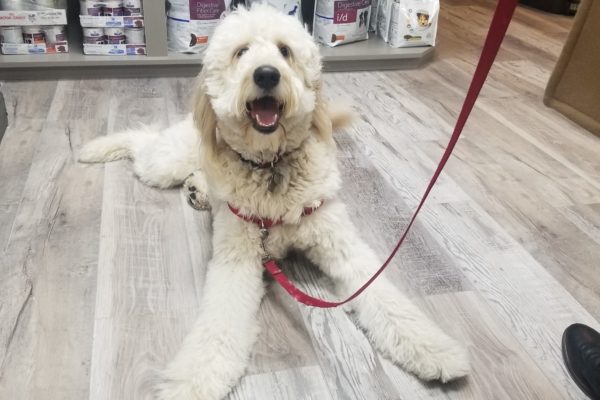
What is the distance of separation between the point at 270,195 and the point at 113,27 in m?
1.69

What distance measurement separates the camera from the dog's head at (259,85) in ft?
3.87

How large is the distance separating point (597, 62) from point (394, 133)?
119 centimetres

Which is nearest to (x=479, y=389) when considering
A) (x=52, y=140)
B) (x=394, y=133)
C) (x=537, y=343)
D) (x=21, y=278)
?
(x=537, y=343)

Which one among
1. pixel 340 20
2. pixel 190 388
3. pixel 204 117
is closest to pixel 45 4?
pixel 340 20

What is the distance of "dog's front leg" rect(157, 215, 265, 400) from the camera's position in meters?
1.05

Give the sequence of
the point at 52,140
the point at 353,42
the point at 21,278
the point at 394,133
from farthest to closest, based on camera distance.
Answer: the point at 353,42, the point at 394,133, the point at 52,140, the point at 21,278

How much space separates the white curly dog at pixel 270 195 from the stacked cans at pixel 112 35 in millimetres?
1465

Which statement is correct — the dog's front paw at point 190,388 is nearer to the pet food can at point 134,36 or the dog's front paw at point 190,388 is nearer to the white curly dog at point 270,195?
the white curly dog at point 270,195

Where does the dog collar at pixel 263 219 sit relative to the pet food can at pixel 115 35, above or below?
above

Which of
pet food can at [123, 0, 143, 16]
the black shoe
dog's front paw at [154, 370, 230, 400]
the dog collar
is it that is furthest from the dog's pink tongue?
pet food can at [123, 0, 143, 16]

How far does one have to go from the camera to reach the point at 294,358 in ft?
3.84

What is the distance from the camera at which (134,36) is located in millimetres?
2570

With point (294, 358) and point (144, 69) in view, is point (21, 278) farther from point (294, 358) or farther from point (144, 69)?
point (144, 69)

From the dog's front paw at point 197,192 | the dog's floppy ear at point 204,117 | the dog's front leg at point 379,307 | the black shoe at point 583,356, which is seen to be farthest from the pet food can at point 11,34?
the black shoe at point 583,356
